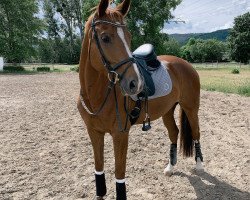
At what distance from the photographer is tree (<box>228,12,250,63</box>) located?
209 feet

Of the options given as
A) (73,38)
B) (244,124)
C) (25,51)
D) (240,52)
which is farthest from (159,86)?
(240,52)

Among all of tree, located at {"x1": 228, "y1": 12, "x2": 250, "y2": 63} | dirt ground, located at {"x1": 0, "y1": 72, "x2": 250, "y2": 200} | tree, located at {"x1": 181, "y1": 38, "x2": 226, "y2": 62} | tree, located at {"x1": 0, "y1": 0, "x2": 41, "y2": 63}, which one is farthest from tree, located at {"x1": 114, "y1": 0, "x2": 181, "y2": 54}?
tree, located at {"x1": 181, "y1": 38, "x2": 226, "y2": 62}

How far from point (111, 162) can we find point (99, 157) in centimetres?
136

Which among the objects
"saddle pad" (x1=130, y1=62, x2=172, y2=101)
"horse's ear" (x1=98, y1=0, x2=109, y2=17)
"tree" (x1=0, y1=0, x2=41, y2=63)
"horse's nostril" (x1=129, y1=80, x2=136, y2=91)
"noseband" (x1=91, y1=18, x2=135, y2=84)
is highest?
"tree" (x1=0, y1=0, x2=41, y2=63)

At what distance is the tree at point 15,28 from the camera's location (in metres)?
34.3

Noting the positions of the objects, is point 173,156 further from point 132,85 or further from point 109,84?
point 132,85

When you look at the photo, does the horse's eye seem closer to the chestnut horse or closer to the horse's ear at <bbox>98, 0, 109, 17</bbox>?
the chestnut horse

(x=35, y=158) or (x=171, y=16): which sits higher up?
(x=171, y=16)

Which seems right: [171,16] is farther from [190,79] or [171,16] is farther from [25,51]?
[190,79]

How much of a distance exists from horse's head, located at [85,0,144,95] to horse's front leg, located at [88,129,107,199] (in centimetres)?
84

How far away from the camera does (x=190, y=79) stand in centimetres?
463

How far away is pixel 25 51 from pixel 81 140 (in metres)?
31.6

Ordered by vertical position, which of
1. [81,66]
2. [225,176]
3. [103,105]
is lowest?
[225,176]

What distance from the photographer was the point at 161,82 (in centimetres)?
393
